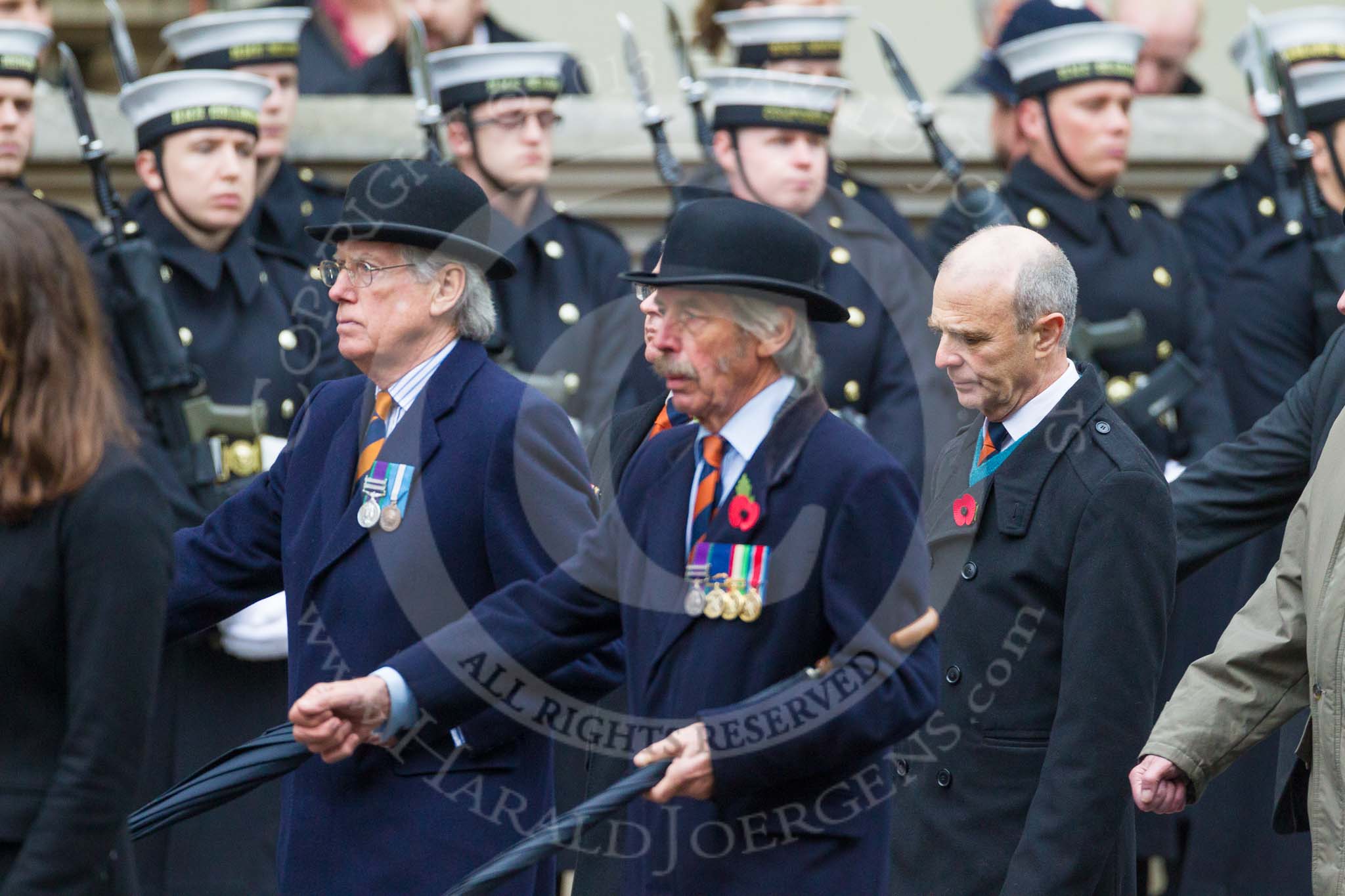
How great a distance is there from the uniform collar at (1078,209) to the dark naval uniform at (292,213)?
2.12m

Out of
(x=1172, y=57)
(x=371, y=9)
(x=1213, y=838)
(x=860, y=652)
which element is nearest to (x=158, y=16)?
(x=371, y=9)

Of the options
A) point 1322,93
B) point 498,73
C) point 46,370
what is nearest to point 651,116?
point 498,73

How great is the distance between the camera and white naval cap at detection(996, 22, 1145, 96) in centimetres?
708

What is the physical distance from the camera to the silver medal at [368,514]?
409cm

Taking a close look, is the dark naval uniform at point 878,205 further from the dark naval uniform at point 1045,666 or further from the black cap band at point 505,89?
the dark naval uniform at point 1045,666

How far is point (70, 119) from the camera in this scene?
734cm

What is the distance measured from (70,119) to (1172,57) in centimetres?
429

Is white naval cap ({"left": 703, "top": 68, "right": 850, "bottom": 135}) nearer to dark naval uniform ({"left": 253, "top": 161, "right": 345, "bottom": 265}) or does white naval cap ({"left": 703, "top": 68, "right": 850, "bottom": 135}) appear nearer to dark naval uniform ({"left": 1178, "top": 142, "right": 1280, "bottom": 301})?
dark naval uniform ({"left": 253, "top": 161, "right": 345, "bottom": 265})

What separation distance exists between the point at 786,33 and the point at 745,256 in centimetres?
361

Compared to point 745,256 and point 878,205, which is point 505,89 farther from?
point 745,256

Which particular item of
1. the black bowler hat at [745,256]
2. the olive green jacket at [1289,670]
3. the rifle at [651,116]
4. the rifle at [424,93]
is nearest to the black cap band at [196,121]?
the rifle at [424,93]

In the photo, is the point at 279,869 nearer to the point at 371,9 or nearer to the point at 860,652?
the point at 860,652

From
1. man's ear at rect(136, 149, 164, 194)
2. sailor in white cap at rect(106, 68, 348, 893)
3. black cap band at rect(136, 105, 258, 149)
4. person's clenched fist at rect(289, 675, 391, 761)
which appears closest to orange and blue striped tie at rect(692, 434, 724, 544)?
person's clenched fist at rect(289, 675, 391, 761)

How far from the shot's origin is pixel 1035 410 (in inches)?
166
